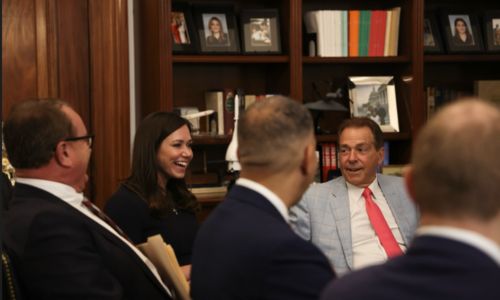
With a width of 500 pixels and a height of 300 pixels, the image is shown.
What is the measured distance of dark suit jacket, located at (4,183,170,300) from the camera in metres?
1.91

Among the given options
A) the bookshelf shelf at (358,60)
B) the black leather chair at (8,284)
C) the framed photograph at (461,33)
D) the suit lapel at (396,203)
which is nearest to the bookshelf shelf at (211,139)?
the bookshelf shelf at (358,60)

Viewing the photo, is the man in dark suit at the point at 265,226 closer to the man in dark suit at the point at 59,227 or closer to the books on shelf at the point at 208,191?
the man in dark suit at the point at 59,227

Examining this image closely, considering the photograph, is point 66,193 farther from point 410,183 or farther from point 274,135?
point 410,183

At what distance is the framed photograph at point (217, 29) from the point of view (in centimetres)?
404

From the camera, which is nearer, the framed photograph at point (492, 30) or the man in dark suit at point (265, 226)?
the man in dark suit at point (265, 226)

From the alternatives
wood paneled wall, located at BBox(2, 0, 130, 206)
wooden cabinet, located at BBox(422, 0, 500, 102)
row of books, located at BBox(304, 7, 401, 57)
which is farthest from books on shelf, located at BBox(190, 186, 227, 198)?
wooden cabinet, located at BBox(422, 0, 500, 102)

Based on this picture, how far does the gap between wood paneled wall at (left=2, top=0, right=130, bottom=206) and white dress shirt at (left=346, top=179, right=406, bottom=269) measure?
50.2 inches

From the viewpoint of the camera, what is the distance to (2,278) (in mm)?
1877

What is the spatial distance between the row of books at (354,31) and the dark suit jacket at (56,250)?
2360 millimetres

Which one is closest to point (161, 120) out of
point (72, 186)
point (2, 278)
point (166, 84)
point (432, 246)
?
point (166, 84)

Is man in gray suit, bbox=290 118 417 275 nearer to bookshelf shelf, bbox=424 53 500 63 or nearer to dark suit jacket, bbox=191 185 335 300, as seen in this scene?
bookshelf shelf, bbox=424 53 500 63

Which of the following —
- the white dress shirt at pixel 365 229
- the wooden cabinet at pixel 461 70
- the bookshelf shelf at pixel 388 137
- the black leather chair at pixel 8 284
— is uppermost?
the wooden cabinet at pixel 461 70

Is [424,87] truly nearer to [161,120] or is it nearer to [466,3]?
[466,3]

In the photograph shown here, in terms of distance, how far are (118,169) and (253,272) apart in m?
2.55
